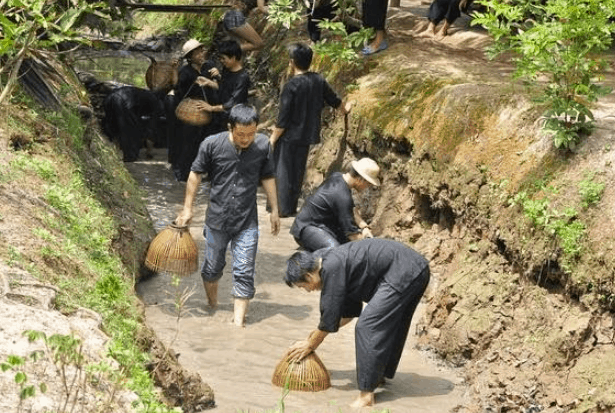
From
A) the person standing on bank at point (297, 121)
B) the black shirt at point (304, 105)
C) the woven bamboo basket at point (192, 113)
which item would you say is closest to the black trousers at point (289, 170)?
the person standing on bank at point (297, 121)

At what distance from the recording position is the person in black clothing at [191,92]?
14445 mm

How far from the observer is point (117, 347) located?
6242 mm

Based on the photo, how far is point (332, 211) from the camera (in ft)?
34.3

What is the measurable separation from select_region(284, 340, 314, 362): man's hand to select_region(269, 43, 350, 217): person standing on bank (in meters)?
4.61

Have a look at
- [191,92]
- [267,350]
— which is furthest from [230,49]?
[267,350]

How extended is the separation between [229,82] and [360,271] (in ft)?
17.8

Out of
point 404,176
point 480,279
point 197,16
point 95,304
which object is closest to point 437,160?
point 404,176

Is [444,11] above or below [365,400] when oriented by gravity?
above

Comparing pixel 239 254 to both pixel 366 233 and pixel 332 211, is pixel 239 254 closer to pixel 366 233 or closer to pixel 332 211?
pixel 332 211

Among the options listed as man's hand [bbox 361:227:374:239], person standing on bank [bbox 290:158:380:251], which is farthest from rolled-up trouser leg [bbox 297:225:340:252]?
man's hand [bbox 361:227:374:239]

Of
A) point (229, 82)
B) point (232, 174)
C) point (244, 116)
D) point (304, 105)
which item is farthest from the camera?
point (229, 82)

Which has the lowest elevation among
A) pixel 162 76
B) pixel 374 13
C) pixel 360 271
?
pixel 162 76

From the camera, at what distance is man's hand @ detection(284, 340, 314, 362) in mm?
8922

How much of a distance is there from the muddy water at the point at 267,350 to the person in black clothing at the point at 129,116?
13.5ft
